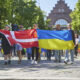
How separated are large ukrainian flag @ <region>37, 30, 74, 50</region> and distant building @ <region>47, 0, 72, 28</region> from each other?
69.8 meters

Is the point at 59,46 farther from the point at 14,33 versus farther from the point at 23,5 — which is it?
the point at 23,5

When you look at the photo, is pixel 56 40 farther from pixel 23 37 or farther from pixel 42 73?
pixel 42 73

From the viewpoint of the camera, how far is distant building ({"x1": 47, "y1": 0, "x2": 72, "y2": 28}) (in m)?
81.1

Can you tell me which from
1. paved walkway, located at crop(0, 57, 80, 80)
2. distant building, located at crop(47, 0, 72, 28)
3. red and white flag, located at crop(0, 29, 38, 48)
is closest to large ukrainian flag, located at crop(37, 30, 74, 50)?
red and white flag, located at crop(0, 29, 38, 48)

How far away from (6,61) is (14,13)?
3156 cm

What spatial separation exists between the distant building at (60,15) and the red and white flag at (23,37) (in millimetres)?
69859

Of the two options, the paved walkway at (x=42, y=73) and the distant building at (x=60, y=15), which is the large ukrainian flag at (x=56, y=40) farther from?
the distant building at (x=60, y=15)

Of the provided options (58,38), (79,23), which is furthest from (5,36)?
(79,23)

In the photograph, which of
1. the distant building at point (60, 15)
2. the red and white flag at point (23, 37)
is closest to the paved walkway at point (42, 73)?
the red and white flag at point (23, 37)

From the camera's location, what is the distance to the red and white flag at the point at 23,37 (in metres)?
10.9

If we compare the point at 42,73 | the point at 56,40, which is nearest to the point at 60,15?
the point at 56,40

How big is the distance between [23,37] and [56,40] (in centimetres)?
136

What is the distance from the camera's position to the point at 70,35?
1092cm

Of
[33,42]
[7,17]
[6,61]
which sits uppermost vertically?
[7,17]
